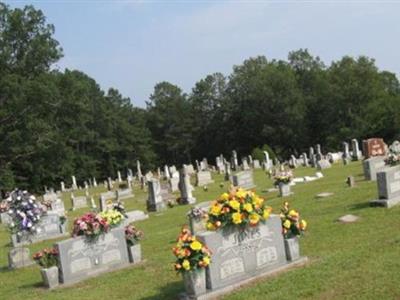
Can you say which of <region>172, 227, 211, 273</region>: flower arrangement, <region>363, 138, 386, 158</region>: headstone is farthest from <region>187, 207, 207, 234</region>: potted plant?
<region>363, 138, 386, 158</region>: headstone

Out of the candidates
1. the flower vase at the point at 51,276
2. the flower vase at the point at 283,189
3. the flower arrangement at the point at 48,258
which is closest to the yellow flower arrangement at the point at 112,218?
the flower arrangement at the point at 48,258

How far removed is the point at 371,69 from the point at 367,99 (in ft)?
12.0

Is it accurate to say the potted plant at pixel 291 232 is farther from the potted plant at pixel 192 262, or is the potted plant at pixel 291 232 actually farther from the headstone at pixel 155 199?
the headstone at pixel 155 199

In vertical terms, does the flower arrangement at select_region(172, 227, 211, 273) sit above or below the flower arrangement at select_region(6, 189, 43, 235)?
below

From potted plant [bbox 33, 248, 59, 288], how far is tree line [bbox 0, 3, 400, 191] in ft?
117

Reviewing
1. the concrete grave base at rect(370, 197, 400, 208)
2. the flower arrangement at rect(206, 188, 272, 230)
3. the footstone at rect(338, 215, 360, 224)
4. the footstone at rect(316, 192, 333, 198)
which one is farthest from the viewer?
the footstone at rect(316, 192, 333, 198)

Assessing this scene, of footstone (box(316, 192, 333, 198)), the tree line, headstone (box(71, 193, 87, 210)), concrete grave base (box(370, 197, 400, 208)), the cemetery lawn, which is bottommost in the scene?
the cemetery lawn

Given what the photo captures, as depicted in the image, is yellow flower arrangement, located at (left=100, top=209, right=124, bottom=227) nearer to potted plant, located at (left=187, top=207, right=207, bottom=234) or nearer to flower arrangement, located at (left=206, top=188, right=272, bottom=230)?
potted plant, located at (left=187, top=207, right=207, bottom=234)

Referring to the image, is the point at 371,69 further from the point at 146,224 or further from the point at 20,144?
the point at 146,224

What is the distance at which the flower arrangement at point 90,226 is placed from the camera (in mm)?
12969

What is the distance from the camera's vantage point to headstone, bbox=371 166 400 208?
1532 cm

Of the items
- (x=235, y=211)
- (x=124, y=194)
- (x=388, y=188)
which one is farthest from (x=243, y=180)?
(x=235, y=211)

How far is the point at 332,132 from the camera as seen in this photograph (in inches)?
2758

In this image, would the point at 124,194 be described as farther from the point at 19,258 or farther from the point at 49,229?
the point at 19,258
